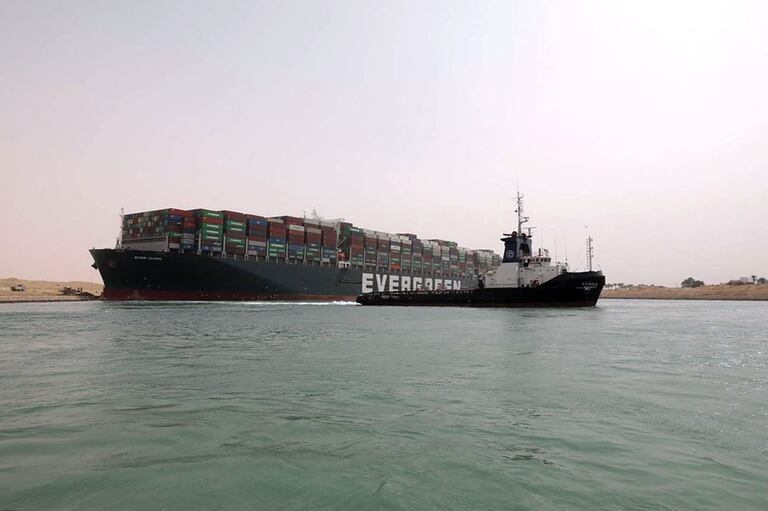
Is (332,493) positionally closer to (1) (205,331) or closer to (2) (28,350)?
(2) (28,350)

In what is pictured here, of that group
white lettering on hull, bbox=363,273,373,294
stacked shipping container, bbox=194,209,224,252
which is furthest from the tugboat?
stacked shipping container, bbox=194,209,224,252

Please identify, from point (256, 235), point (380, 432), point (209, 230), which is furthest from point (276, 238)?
point (380, 432)

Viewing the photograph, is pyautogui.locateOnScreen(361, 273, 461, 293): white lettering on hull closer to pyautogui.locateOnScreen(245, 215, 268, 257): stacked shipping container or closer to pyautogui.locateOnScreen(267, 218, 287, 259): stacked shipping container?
pyautogui.locateOnScreen(267, 218, 287, 259): stacked shipping container

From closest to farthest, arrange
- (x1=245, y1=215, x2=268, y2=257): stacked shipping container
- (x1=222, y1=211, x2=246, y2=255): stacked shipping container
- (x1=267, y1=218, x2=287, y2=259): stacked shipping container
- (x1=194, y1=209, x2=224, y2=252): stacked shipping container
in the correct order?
(x1=194, y1=209, x2=224, y2=252): stacked shipping container, (x1=222, y1=211, x2=246, y2=255): stacked shipping container, (x1=245, y1=215, x2=268, y2=257): stacked shipping container, (x1=267, y1=218, x2=287, y2=259): stacked shipping container

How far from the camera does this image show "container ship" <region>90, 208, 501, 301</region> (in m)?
56.5

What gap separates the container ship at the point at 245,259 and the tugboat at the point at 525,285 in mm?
12893

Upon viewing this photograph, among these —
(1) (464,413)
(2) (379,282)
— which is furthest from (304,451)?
(2) (379,282)

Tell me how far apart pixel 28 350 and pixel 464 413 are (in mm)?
16366

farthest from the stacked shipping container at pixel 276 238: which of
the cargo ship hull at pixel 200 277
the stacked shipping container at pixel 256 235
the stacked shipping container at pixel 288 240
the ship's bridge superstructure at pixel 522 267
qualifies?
the ship's bridge superstructure at pixel 522 267

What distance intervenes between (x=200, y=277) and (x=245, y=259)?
6720mm

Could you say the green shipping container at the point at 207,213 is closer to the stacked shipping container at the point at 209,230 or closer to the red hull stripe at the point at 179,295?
the stacked shipping container at the point at 209,230

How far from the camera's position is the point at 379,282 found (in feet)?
255

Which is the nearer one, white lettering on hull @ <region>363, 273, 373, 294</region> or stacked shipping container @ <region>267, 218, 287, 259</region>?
stacked shipping container @ <region>267, 218, 287, 259</region>

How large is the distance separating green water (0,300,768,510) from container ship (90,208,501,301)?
4550 centimetres
